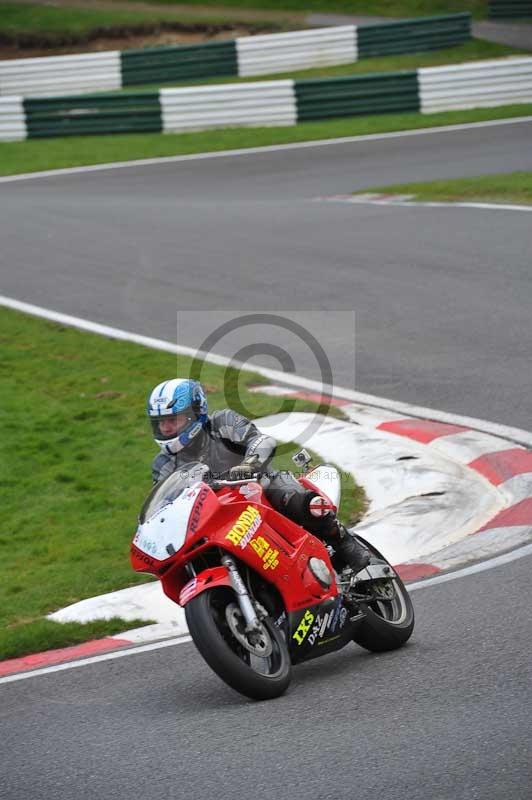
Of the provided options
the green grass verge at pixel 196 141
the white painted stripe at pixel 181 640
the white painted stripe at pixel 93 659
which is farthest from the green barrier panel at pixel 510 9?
the white painted stripe at pixel 93 659

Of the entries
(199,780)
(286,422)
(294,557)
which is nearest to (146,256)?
(286,422)

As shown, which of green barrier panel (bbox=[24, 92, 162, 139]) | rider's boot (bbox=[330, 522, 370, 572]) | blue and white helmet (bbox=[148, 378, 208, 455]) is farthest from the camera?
green barrier panel (bbox=[24, 92, 162, 139])

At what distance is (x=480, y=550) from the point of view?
730 centimetres

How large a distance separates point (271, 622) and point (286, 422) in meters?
4.55

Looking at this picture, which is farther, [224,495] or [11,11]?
[11,11]

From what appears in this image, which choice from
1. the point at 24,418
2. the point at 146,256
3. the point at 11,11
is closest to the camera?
the point at 24,418

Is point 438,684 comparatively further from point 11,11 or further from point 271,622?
point 11,11

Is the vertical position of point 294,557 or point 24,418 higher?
point 294,557

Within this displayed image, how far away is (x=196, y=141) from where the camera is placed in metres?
24.5

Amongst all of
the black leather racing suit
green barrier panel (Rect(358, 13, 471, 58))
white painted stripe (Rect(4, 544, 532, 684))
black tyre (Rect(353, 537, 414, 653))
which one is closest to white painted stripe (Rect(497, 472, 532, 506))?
white painted stripe (Rect(4, 544, 532, 684))

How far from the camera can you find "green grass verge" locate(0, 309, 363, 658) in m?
7.54

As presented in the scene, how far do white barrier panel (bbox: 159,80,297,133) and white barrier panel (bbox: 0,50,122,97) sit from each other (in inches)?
187

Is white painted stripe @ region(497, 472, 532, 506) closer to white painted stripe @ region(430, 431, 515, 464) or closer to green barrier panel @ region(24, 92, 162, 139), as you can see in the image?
A: white painted stripe @ region(430, 431, 515, 464)

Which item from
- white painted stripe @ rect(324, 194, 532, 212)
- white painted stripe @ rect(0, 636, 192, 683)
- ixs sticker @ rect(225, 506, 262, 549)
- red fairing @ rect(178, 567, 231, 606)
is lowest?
white painted stripe @ rect(324, 194, 532, 212)
